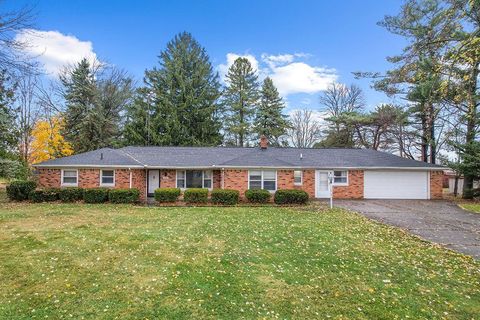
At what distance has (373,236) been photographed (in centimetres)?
904

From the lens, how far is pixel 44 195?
16.1 metres

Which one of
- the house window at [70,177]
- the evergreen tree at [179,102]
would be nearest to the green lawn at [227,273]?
the house window at [70,177]

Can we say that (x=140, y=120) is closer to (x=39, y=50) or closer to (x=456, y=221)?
(x=39, y=50)

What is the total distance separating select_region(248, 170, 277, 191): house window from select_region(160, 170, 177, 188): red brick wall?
5.09 meters

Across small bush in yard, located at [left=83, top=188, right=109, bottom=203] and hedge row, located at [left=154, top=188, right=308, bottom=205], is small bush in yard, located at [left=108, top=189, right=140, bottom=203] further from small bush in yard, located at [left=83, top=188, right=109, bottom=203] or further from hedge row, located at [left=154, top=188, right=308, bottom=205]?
hedge row, located at [left=154, top=188, right=308, bottom=205]

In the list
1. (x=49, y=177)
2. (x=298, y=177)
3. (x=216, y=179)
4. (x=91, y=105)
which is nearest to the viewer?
(x=49, y=177)

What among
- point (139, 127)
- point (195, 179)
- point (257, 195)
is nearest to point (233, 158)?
point (195, 179)

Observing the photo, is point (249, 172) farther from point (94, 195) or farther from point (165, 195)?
point (94, 195)

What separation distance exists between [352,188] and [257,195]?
7.61 meters

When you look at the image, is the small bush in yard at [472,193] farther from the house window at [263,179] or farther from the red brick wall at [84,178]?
the red brick wall at [84,178]

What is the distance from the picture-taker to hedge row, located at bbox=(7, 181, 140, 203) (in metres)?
16.1

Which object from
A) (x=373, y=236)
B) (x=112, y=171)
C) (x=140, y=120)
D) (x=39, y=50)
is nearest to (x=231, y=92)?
(x=140, y=120)

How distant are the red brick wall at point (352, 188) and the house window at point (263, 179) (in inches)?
187

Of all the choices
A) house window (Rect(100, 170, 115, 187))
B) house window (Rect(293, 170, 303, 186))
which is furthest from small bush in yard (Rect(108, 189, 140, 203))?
house window (Rect(293, 170, 303, 186))
